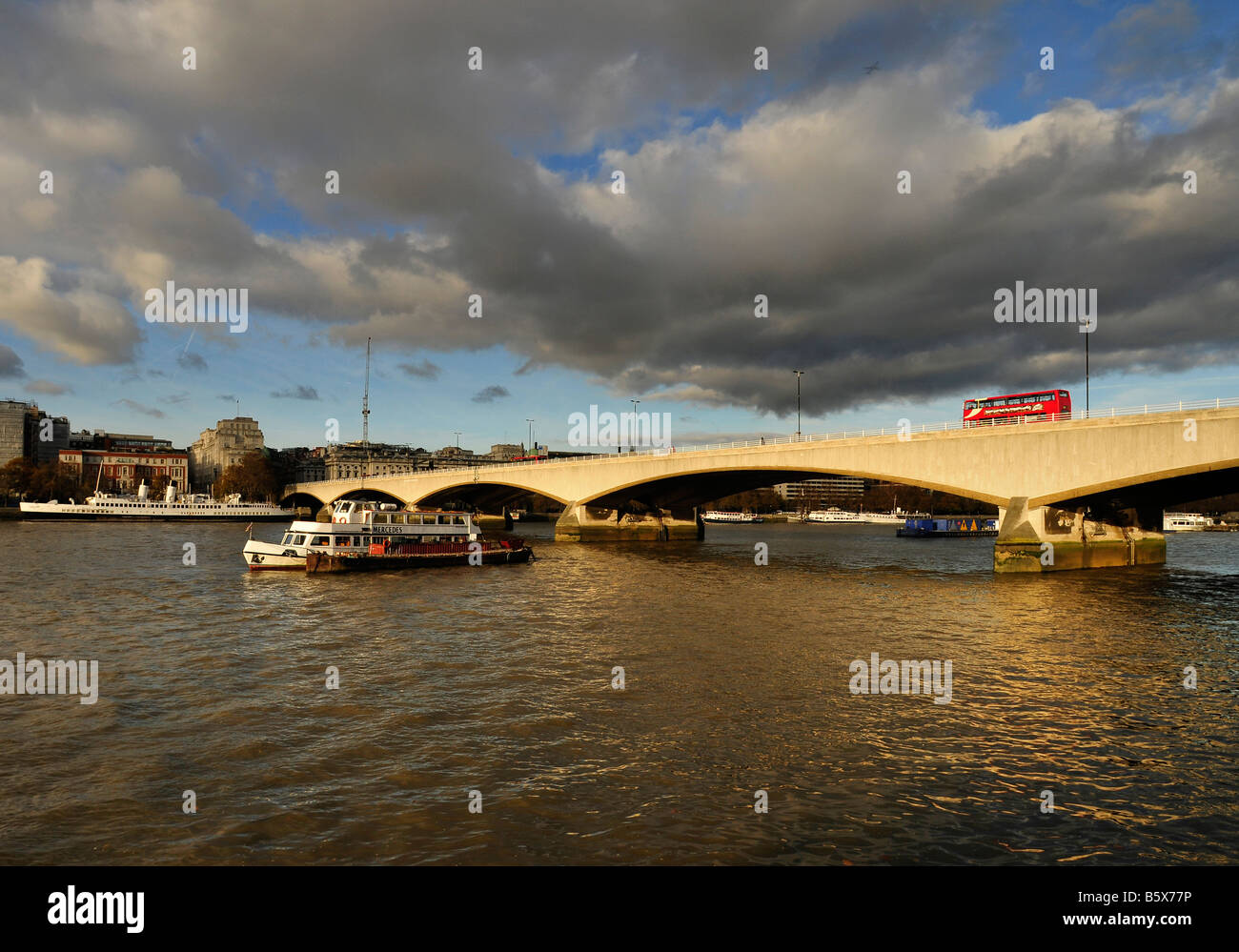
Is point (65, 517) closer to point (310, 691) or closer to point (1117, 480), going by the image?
point (310, 691)

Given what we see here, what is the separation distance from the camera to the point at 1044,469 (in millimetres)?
37781

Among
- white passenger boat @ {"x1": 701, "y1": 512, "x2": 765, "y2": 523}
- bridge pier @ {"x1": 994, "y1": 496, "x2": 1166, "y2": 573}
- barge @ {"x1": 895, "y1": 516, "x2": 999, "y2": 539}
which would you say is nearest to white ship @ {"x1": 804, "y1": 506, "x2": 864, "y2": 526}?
white passenger boat @ {"x1": 701, "y1": 512, "x2": 765, "y2": 523}

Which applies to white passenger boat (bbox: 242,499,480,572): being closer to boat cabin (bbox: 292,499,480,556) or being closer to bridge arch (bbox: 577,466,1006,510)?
boat cabin (bbox: 292,499,480,556)

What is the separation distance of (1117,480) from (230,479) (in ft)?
492

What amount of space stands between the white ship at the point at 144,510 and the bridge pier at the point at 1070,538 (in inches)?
3987

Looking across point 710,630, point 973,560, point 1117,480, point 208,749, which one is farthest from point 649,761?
point 973,560

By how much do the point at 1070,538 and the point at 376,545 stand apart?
1542 inches

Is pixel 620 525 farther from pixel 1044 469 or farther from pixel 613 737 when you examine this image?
pixel 613 737

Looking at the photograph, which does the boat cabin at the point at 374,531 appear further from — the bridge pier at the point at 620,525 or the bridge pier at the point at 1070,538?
the bridge pier at the point at 1070,538

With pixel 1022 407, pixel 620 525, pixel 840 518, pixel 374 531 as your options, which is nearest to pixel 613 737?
pixel 374 531

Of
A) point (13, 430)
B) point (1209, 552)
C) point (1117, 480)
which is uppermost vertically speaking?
point (13, 430)

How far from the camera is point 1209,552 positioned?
2514 inches
